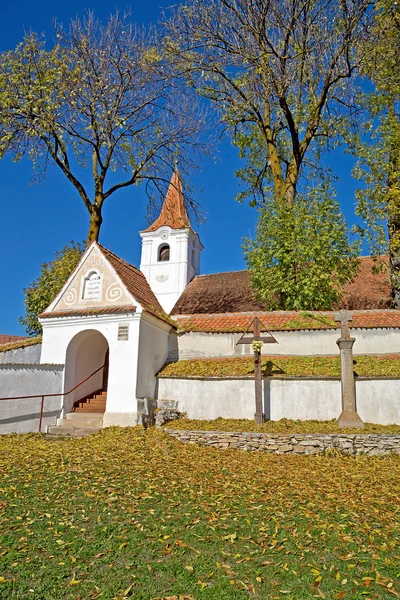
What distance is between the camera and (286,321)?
532 inches

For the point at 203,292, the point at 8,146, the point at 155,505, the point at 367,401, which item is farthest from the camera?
the point at 203,292

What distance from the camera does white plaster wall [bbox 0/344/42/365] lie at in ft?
40.7

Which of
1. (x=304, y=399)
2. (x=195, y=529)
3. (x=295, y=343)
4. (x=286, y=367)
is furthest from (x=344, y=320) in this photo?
(x=195, y=529)

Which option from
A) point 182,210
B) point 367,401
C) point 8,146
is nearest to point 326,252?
point 367,401

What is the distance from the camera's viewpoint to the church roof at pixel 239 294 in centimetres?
2308

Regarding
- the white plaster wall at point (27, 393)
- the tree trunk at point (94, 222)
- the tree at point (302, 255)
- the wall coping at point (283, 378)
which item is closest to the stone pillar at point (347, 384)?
the wall coping at point (283, 378)

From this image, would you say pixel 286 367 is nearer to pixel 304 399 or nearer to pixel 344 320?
pixel 304 399

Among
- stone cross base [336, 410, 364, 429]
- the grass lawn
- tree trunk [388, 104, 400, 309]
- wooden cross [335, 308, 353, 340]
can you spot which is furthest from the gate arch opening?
tree trunk [388, 104, 400, 309]

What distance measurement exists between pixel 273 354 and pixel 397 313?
4.11m

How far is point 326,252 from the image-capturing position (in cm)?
1688

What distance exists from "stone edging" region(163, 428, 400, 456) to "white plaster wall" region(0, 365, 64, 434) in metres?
4.88

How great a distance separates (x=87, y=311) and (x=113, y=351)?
1469mm

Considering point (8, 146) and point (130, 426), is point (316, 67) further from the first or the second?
point (130, 426)

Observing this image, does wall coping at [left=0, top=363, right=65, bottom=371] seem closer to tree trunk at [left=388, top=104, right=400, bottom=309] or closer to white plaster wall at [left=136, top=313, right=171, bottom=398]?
white plaster wall at [left=136, top=313, right=171, bottom=398]
